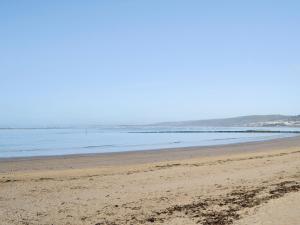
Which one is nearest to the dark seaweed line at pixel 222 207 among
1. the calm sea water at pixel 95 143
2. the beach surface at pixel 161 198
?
the beach surface at pixel 161 198

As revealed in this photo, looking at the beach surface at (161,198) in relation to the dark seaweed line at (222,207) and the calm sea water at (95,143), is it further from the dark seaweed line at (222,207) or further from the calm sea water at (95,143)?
the calm sea water at (95,143)

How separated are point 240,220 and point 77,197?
441 cm

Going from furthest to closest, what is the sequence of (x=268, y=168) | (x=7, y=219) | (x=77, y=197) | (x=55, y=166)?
1. (x=55, y=166)
2. (x=268, y=168)
3. (x=77, y=197)
4. (x=7, y=219)

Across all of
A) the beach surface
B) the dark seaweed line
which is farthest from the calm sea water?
the dark seaweed line

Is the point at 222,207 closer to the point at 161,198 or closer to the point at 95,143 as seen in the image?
the point at 161,198

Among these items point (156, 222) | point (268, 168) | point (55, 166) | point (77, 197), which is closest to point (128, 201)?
point (77, 197)

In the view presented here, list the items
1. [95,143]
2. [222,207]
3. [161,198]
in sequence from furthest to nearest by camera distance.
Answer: [95,143] → [161,198] → [222,207]

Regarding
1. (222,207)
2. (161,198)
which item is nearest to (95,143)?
(161,198)

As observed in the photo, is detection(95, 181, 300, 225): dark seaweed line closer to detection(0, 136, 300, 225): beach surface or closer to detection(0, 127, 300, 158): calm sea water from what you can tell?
detection(0, 136, 300, 225): beach surface

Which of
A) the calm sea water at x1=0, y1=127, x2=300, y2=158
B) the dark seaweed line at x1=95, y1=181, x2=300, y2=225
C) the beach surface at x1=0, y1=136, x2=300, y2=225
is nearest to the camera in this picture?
the dark seaweed line at x1=95, y1=181, x2=300, y2=225

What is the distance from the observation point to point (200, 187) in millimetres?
11641

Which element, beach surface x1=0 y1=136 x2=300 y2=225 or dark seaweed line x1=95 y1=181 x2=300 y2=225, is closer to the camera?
dark seaweed line x1=95 y1=181 x2=300 y2=225

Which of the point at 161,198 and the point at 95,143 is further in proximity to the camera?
the point at 95,143

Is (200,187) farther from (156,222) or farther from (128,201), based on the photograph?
(156,222)
